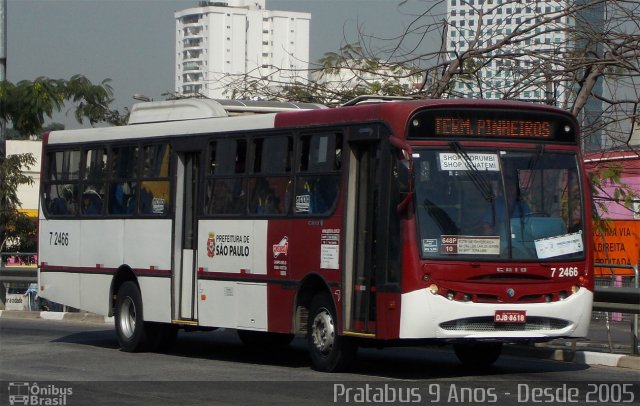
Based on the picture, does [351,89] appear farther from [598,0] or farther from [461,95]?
[598,0]

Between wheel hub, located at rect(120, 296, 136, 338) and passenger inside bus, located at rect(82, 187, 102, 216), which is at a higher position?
passenger inside bus, located at rect(82, 187, 102, 216)

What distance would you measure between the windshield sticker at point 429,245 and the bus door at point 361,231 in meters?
0.72

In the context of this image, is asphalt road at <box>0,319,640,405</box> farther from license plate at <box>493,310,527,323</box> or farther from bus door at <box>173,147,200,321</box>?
bus door at <box>173,147,200,321</box>

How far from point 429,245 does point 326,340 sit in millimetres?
1849

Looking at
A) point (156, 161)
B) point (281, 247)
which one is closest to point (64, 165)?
point (156, 161)

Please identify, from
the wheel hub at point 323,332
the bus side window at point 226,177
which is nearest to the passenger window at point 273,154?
the bus side window at point 226,177

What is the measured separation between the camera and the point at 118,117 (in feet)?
128

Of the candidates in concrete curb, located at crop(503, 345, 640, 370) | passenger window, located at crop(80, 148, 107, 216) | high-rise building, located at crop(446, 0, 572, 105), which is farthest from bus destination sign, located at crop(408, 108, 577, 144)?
passenger window, located at crop(80, 148, 107, 216)

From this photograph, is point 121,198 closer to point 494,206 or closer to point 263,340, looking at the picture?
point 263,340

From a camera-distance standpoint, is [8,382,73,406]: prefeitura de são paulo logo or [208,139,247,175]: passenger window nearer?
[8,382,73,406]: prefeitura de são paulo logo

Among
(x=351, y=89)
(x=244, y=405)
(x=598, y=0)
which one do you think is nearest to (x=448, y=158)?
(x=244, y=405)

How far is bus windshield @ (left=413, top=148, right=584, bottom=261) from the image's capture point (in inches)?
511

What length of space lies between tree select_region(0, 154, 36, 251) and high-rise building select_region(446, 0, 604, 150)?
50.3ft

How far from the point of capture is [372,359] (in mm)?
15898
